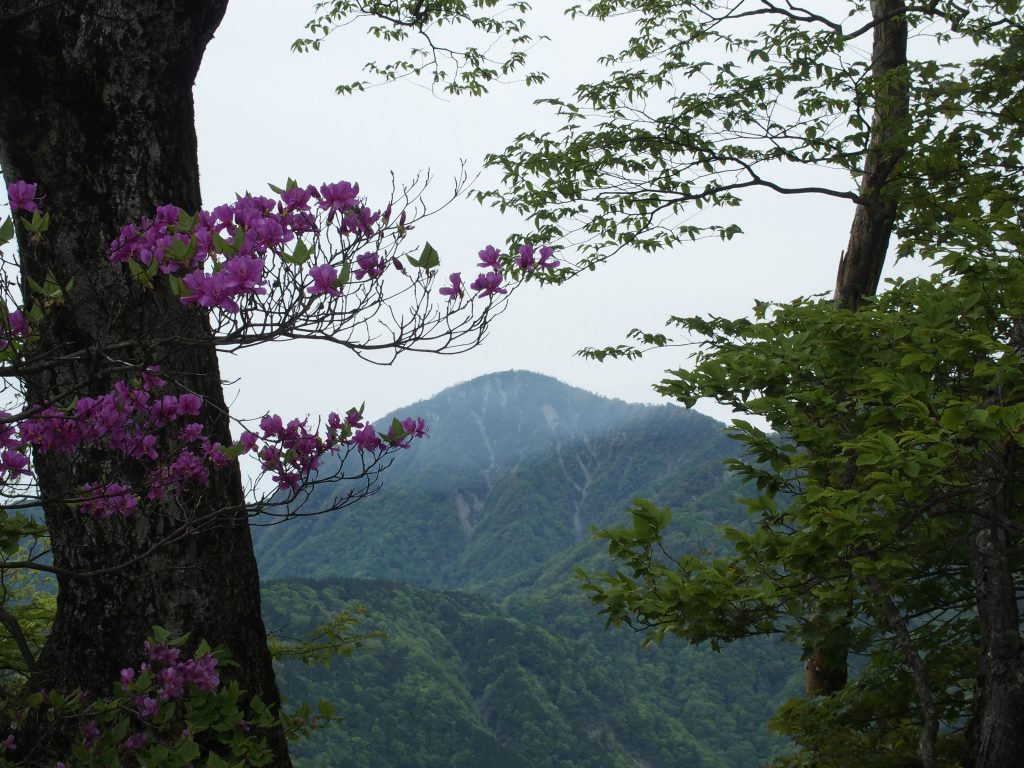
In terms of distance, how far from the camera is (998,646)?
479cm

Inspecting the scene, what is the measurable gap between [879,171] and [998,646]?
18.6 ft

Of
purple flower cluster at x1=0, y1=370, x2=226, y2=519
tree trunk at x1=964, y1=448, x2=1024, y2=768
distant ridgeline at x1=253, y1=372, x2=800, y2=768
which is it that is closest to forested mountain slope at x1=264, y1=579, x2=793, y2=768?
distant ridgeline at x1=253, y1=372, x2=800, y2=768

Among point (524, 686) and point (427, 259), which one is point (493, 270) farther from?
point (524, 686)

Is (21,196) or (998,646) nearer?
(21,196)

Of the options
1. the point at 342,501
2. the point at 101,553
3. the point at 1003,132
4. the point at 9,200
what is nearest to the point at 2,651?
the point at 101,553

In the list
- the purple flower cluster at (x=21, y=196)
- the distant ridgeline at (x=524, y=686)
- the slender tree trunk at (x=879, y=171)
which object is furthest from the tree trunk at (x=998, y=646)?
the distant ridgeline at (x=524, y=686)

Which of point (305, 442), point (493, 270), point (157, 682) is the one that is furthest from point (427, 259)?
point (157, 682)

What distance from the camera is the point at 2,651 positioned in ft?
19.9

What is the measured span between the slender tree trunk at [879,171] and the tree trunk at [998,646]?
2.94 metres

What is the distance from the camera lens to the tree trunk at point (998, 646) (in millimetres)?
4719

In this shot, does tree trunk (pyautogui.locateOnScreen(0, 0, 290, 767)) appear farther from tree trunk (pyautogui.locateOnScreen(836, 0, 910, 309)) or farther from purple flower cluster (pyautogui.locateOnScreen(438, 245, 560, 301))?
tree trunk (pyautogui.locateOnScreen(836, 0, 910, 309))

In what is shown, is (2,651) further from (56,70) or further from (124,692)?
(56,70)

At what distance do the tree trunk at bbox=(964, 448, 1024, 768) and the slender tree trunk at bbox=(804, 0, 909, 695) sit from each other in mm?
2945

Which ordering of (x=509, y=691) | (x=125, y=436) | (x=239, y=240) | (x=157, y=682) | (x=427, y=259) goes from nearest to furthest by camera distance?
(x=239, y=240)
(x=427, y=259)
(x=125, y=436)
(x=157, y=682)
(x=509, y=691)
